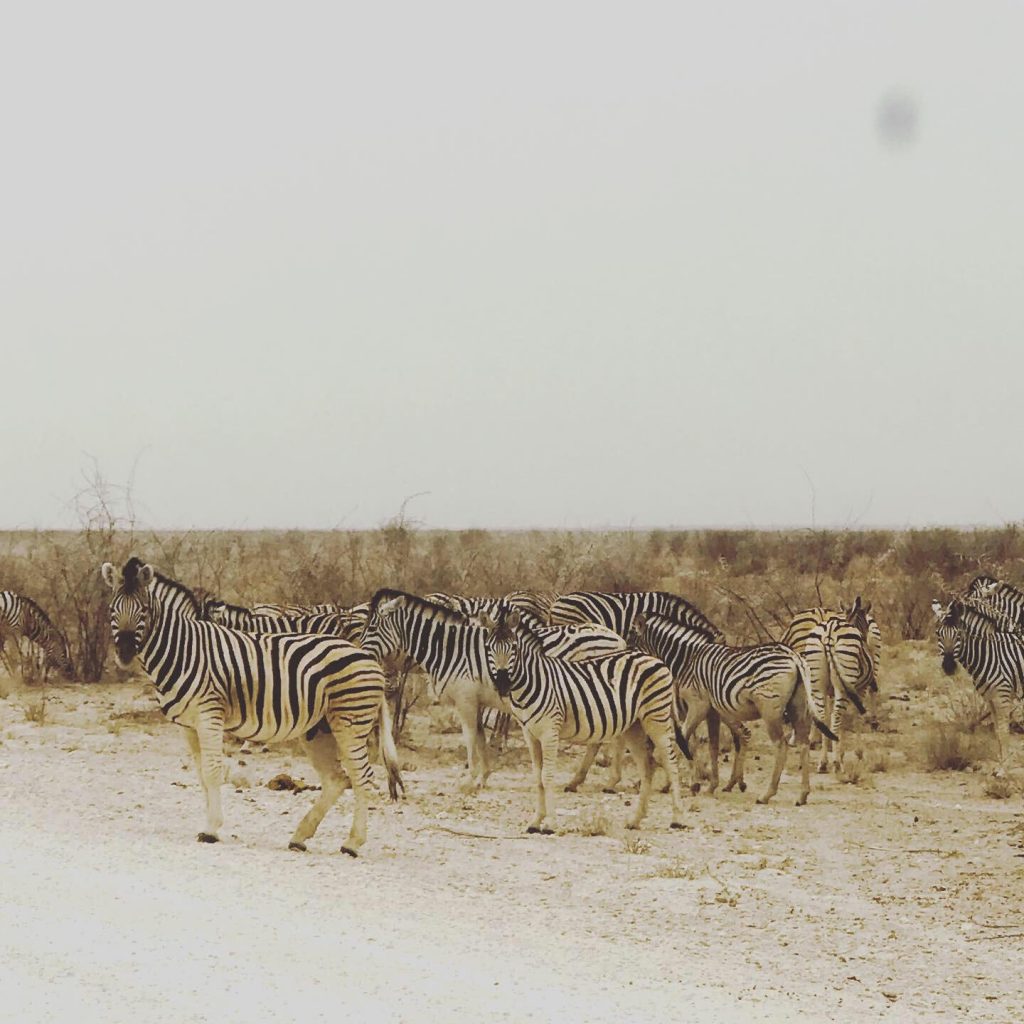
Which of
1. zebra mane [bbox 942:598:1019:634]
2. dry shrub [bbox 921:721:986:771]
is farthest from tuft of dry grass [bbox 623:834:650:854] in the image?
zebra mane [bbox 942:598:1019:634]

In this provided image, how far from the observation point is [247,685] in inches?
401

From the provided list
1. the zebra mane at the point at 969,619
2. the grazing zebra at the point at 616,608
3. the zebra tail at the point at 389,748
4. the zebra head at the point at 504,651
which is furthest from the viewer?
the grazing zebra at the point at 616,608

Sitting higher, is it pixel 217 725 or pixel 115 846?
pixel 217 725

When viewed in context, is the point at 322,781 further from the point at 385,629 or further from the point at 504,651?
the point at 385,629

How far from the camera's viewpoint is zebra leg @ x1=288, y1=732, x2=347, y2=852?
10062 millimetres

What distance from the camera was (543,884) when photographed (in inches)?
372

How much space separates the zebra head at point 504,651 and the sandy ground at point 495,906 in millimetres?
1161

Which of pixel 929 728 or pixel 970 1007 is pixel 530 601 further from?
pixel 970 1007

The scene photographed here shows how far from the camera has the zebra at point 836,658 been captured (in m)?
15.2

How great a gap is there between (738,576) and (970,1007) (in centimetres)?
2733

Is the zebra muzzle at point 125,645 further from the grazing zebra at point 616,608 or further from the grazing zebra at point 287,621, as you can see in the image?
the grazing zebra at point 616,608

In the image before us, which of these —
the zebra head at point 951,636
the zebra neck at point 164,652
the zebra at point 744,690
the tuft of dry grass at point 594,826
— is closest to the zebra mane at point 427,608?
the zebra at point 744,690

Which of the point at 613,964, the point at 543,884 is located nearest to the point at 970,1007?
the point at 613,964

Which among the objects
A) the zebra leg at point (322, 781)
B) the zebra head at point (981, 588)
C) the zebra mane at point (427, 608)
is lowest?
the zebra leg at point (322, 781)
